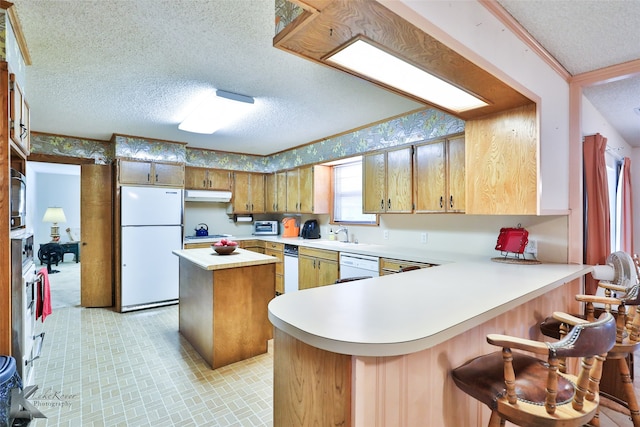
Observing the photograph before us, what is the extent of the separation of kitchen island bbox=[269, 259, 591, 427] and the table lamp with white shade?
842 centimetres

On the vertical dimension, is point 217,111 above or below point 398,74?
above

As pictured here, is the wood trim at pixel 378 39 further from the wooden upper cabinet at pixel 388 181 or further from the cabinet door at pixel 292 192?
the cabinet door at pixel 292 192

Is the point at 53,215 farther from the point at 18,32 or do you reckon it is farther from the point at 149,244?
the point at 18,32

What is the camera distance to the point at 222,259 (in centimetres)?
293

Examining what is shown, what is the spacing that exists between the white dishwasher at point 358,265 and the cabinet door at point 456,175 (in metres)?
0.93

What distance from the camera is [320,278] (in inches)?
159

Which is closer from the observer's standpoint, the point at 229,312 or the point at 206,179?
the point at 229,312

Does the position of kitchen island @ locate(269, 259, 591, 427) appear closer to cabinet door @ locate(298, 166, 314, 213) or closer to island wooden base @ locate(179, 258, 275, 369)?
island wooden base @ locate(179, 258, 275, 369)

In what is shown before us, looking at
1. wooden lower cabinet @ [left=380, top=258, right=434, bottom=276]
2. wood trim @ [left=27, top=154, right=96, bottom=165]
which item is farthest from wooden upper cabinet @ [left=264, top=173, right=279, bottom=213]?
wooden lower cabinet @ [left=380, top=258, right=434, bottom=276]

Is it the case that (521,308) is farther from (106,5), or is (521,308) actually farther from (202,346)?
(106,5)

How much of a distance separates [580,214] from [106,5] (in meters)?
3.37

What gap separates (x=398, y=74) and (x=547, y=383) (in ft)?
4.83

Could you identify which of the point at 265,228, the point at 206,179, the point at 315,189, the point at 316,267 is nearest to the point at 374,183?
the point at 315,189

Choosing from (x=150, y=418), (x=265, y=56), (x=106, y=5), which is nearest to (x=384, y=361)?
(x=150, y=418)
